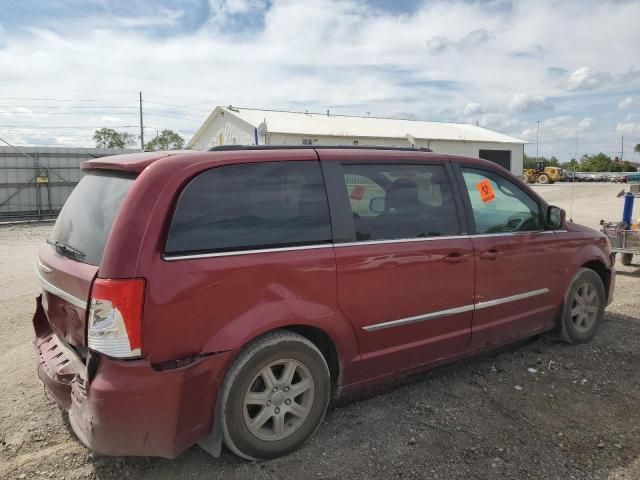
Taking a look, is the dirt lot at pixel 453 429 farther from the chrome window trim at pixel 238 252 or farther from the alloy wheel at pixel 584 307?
the chrome window trim at pixel 238 252

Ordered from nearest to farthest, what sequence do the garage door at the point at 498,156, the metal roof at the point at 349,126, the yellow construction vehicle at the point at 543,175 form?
the metal roof at the point at 349,126 → the garage door at the point at 498,156 → the yellow construction vehicle at the point at 543,175

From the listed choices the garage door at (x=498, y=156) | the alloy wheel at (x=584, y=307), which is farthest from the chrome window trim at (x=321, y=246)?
the garage door at (x=498, y=156)

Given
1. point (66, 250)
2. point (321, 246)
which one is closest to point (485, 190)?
point (321, 246)

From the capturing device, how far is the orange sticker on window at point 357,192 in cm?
329

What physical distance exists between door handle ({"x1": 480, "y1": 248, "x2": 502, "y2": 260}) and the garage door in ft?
133

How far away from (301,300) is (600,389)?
2536 mm

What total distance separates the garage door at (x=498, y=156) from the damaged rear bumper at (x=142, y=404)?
4234 cm

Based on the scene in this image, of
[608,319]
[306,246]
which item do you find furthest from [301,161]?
[608,319]

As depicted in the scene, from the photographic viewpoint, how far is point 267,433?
2963mm

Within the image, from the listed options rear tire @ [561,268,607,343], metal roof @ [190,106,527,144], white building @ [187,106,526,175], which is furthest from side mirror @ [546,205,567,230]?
metal roof @ [190,106,527,144]

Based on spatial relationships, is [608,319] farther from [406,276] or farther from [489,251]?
[406,276]

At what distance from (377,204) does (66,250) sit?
1913mm

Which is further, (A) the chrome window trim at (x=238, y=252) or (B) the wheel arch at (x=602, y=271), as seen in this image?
(B) the wheel arch at (x=602, y=271)

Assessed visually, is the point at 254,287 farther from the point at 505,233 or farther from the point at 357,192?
the point at 505,233
